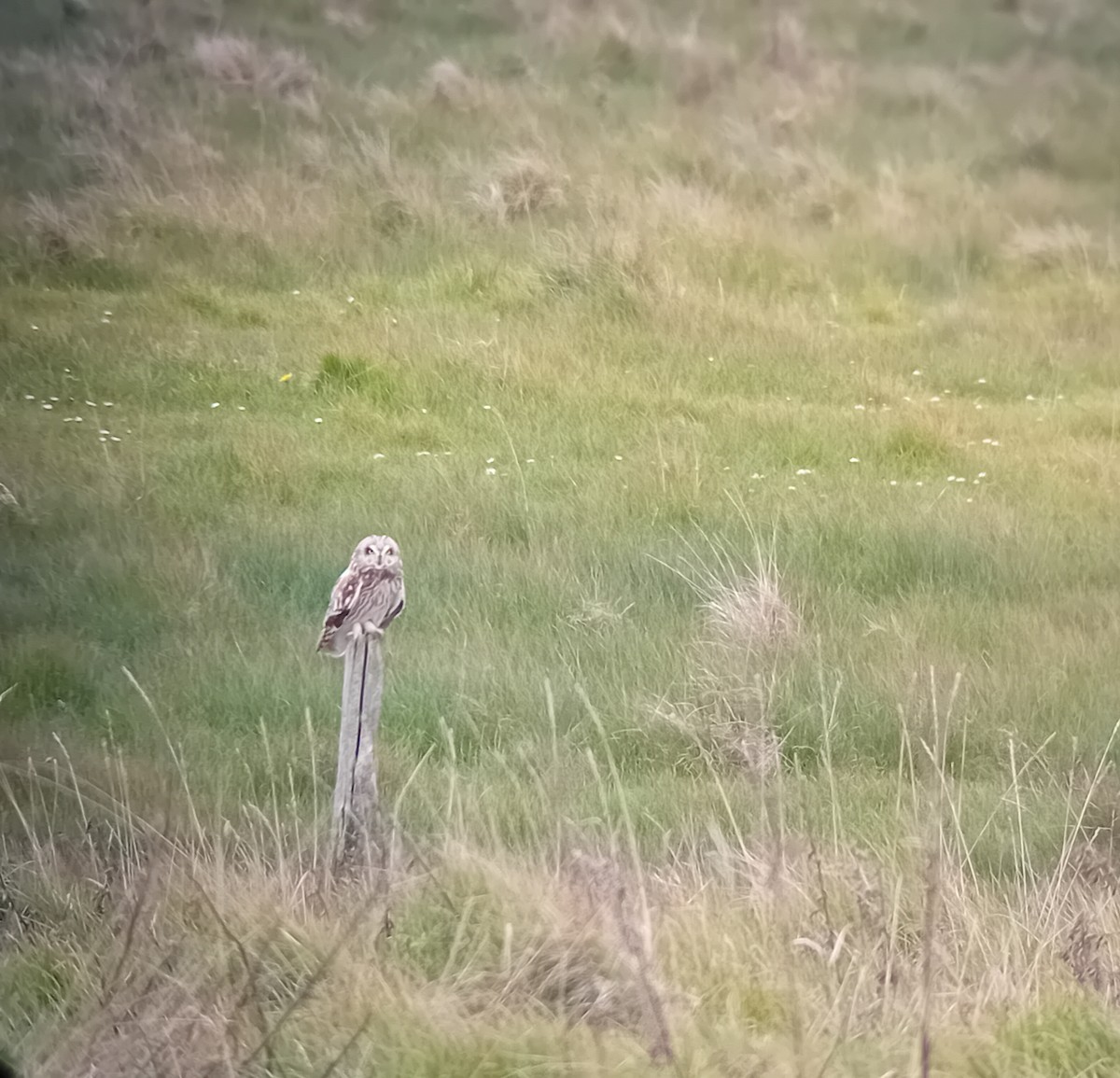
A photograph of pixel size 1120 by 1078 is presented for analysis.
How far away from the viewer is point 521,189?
1881 millimetres

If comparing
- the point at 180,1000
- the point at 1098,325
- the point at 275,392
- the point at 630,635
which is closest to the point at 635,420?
the point at 630,635

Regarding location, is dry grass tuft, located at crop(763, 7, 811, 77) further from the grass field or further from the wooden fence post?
the wooden fence post

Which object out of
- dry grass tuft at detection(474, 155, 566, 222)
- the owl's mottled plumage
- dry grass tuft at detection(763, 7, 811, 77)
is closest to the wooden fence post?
the owl's mottled plumage

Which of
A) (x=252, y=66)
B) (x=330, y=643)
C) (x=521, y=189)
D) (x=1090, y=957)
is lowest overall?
(x=1090, y=957)

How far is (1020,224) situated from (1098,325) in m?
0.20

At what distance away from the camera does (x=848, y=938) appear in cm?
155

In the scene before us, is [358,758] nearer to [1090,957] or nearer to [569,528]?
[569,528]

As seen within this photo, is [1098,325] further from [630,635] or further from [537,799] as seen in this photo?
[537,799]

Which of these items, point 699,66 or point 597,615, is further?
point 699,66

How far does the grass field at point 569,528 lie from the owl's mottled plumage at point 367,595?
0.17 metres

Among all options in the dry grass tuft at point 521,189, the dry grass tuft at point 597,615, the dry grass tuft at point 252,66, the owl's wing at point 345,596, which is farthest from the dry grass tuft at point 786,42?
the owl's wing at point 345,596

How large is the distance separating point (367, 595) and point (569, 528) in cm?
37

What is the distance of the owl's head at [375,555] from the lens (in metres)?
1.59

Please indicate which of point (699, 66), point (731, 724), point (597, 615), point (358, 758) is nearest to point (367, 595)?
point (358, 758)
